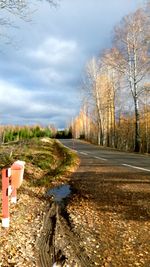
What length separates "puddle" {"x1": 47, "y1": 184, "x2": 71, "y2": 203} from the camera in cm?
963

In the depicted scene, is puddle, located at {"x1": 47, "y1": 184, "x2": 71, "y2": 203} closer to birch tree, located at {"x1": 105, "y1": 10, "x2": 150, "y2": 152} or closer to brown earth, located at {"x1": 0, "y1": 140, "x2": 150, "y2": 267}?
brown earth, located at {"x1": 0, "y1": 140, "x2": 150, "y2": 267}

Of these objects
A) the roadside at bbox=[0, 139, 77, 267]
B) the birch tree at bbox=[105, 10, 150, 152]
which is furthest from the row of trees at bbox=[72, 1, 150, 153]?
the roadside at bbox=[0, 139, 77, 267]

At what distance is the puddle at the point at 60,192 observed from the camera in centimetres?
963

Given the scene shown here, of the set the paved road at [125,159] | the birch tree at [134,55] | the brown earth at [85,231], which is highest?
the birch tree at [134,55]

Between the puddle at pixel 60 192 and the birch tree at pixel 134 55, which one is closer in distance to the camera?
the puddle at pixel 60 192

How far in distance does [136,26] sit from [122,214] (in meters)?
25.6

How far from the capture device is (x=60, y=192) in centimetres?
1052

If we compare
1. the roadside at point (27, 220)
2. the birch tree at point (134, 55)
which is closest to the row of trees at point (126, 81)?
the birch tree at point (134, 55)

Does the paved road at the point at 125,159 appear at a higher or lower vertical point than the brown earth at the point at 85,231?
higher

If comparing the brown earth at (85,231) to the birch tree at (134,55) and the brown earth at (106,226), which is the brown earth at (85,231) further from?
the birch tree at (134,55)

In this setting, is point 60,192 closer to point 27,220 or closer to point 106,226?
point 27,220

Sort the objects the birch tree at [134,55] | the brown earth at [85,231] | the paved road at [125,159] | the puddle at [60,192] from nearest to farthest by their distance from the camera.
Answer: the brown earth at [85,231]
the puddle at [60,192]
the paved road at [125,159]
the birch tree at [134,55]

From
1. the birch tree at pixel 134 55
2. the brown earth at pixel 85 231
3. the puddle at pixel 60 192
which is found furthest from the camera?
the birch tree at pixel 134 55

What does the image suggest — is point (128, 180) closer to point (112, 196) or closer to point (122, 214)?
point (112, 196)
